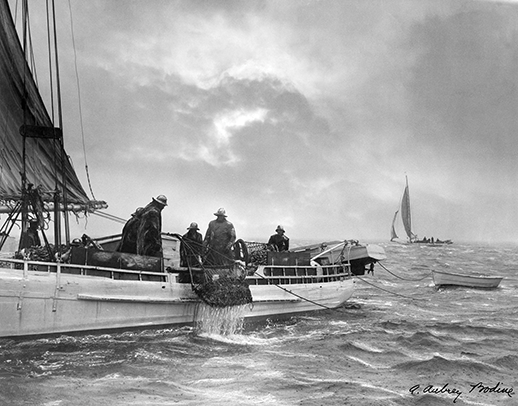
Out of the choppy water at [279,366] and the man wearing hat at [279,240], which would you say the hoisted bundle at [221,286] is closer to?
the choppy water at [279,366]

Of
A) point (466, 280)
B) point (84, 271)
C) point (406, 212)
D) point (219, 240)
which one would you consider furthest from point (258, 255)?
point (406, 212)

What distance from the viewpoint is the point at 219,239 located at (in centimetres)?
1577

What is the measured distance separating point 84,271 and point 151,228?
2.21 metres

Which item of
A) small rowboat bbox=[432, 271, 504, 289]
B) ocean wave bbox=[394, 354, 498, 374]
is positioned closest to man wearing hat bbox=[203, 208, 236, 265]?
ocean wave bbox=[394, 354, 498, 374]

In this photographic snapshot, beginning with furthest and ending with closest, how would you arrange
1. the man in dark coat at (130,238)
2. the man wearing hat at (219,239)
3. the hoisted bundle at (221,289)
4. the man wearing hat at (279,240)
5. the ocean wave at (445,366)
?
the man wearing hat at (279,240) → the man wearing hat at (219,239) → the man in dark coat at (130,238) → the hoisted bundle at (221,289) → the ocean wave at (445,366)

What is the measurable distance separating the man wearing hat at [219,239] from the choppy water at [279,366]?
2299 millimetres

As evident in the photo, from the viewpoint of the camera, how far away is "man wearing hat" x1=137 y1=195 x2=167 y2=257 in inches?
551

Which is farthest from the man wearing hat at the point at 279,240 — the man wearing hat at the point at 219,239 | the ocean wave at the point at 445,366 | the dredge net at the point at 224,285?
the ocean wave at the point at 445,366

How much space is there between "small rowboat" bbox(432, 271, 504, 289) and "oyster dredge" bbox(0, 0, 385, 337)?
36.6ft

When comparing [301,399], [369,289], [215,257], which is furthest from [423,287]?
[301,399]

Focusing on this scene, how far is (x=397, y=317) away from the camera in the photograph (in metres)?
18.6

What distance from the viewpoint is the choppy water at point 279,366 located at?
28.8 feet

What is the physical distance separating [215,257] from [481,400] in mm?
8682

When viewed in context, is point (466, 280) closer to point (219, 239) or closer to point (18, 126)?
point (219, 239)
